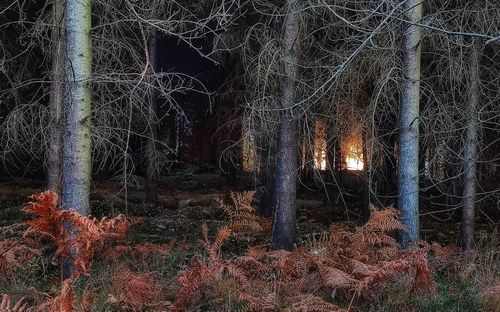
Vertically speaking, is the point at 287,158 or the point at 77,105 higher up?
the point at 77,105

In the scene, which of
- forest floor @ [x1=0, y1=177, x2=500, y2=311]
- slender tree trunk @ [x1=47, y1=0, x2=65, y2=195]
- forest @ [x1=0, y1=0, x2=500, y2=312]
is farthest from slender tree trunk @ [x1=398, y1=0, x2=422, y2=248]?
slender tree trunk @ [x1=47, y1=0, x2=65, y2=195]

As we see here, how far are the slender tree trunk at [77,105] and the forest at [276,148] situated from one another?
0.6 inches

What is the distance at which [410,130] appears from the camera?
7730 mm

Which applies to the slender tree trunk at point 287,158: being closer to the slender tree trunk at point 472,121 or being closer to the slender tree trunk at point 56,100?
the slender tree trunk at point 472,121

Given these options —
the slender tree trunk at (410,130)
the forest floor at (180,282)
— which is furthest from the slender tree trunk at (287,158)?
the slender tree trunk at (410,130)

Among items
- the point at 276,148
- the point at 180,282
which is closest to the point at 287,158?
the point at 276,148

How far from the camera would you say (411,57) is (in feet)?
25.2

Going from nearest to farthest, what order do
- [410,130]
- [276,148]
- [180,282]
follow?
[180,282] → [410,130] → [276,148]

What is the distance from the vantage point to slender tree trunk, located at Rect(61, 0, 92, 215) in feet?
19.6

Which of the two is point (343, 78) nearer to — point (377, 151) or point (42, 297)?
point (377, 151)

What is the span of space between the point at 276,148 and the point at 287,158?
362mm

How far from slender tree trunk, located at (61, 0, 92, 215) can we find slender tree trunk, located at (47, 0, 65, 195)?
148 cm

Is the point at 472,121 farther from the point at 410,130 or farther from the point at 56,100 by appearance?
the point at 56,100

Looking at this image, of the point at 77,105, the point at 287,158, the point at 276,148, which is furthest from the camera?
the point at 276,148
